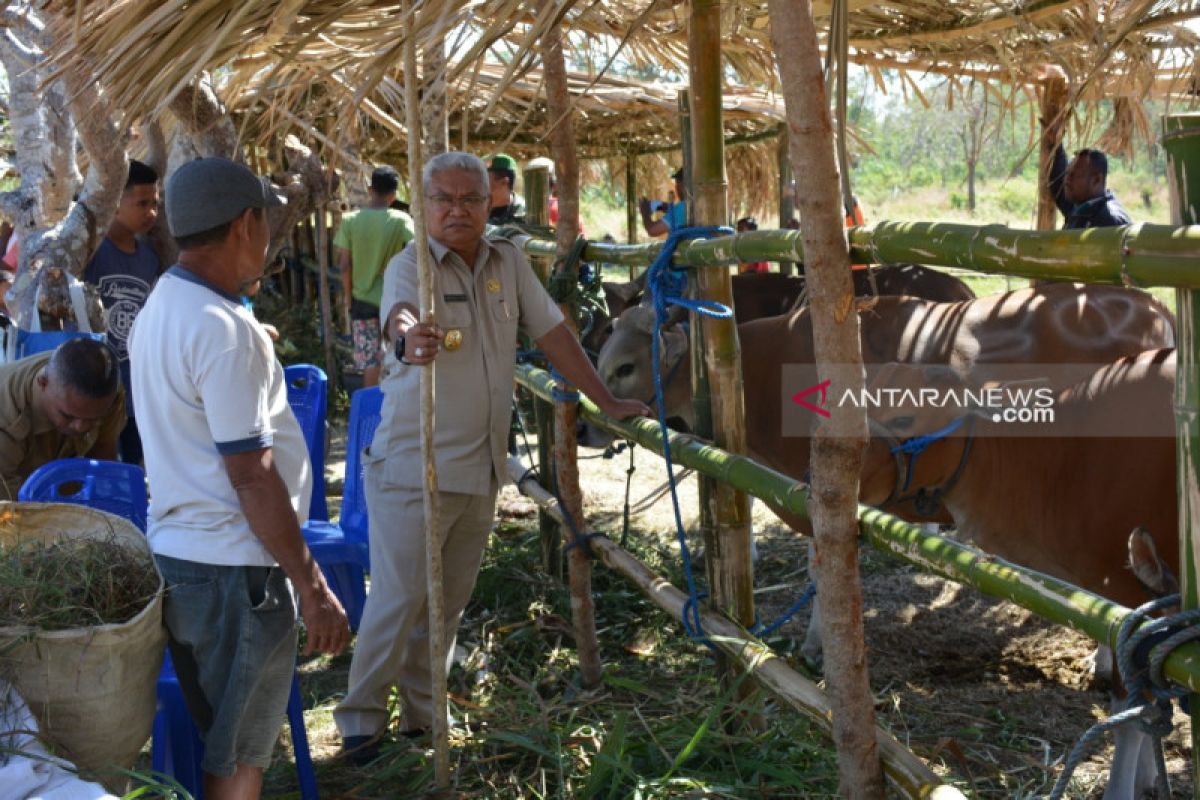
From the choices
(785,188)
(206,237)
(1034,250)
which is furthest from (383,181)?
(1034,250)

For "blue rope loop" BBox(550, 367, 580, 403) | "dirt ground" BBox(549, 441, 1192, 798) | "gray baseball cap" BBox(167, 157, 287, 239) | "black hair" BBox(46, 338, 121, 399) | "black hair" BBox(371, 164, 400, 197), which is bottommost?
"dirt ground" BBox(549, 441, 1192, 798)

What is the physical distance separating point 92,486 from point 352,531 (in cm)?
111

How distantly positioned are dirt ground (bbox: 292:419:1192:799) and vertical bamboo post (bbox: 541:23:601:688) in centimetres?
54

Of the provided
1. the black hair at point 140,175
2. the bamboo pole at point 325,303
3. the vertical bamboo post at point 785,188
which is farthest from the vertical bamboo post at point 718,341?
the bamboo pole at point 325,303

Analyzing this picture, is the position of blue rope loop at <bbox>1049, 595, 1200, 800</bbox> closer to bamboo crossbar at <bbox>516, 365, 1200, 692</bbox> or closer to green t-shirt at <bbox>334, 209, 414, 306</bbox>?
bamboo crossbar at <bbox>516, 365, 1200, 692</bbox>

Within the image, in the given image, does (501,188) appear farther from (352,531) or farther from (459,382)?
(459,382)

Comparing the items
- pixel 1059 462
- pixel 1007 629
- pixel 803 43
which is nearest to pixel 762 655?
pixel 1059 462

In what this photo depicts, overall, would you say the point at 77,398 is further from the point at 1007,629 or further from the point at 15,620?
the point at 1007,629

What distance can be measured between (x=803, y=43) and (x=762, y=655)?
5.26 feet

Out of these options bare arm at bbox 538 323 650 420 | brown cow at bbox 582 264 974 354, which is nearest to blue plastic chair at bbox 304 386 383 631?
bare arm at bbox 538 323 650 420

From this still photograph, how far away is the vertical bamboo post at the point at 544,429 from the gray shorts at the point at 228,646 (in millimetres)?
2112

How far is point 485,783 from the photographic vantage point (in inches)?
127

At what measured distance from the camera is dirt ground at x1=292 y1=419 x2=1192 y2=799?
341 cm

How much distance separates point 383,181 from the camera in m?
7.91
